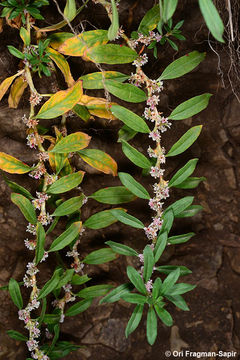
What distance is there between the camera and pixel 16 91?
50.6 inches

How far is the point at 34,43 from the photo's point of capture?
1294 millimetres

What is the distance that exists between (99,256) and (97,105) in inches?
19.9

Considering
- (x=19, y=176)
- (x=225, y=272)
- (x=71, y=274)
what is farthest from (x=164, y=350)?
(x=19, y=176)

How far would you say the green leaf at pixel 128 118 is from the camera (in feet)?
3.80

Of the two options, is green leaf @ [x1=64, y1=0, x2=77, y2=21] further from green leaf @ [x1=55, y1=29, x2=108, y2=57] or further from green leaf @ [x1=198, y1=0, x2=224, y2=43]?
green leaf @ [x1=198, y1=0, x2=224, y2=43]

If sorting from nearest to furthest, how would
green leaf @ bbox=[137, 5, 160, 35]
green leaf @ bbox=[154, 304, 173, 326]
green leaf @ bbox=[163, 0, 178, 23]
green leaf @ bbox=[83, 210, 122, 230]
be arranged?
green leaf @ bbox=[163, 0, 178, 23], green leaf @ bbox=[154, 304, 173, 326], green leaf @ bbox=[137, 5, 160, 35], green leaf @ bbox=[83, 210, 122, 230]

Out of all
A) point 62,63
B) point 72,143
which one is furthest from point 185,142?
point 62,63

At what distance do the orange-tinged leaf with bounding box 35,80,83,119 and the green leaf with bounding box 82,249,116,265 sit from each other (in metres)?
0.49

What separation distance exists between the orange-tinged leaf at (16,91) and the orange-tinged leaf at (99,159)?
0.27 metres

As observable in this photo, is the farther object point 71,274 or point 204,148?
point 204,148

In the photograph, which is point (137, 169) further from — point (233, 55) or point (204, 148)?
point (233, 55)

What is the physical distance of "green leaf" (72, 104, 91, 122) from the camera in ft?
4.15

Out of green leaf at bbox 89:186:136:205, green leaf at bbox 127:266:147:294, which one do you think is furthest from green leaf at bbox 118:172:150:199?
green leaf at bbox 127:266:147:294

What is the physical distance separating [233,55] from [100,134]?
1.71ft
